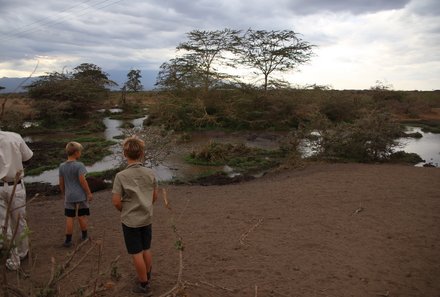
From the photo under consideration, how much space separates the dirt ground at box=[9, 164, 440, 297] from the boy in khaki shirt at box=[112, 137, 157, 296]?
20.6 inches

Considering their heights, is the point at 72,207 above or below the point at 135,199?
below

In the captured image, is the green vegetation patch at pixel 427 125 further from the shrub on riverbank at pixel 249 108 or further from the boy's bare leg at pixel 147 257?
the boy's bare leg at pixel 147 257

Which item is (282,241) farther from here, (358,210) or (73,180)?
(73,180)

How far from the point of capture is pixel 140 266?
3906 mm

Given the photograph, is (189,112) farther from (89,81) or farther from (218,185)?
(218,185)

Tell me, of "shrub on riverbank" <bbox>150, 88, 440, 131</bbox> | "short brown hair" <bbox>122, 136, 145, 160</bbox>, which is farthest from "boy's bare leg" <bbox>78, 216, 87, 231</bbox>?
"shrub on riverbank" <bbox>150, 88, 440, 131</bbox>

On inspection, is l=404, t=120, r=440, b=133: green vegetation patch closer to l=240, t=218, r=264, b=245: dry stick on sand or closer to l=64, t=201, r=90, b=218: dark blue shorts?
l=240, t=218, r=264, b=245: dry stick on sand

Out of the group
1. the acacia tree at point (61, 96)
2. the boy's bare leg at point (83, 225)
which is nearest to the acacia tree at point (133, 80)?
the acacia tree at point (61, 96)

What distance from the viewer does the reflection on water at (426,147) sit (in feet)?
52.5

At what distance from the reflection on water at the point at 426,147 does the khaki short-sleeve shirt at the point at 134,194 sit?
12398 mm

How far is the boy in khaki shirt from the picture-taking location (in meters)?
3.84

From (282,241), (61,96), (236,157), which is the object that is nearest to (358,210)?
(282,241)

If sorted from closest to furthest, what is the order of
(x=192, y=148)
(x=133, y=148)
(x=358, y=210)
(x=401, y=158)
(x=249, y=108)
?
1. (x=133, y=148)
2. (x=358, y=210)
3. (x=401, y=158)
4. (x=192, y=148)
5. (x=249, y=108)

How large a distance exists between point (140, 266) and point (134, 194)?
0.73 metres
